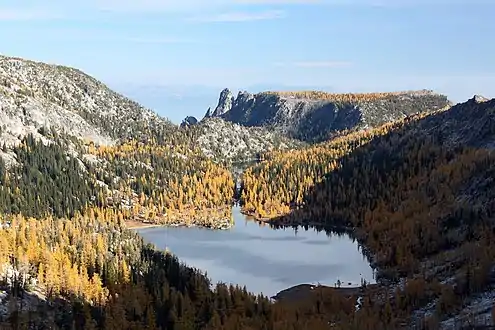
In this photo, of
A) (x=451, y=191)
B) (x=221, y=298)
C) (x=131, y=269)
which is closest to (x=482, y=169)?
(x=451, y=191)

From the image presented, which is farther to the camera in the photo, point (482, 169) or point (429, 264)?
point (482, 169)

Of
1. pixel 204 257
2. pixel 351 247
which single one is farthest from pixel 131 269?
pixel 351 247

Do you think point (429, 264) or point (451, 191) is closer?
point (429, 264)

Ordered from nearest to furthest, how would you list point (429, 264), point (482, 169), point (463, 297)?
point (463, 297), point (429, 264), point (482, 169)

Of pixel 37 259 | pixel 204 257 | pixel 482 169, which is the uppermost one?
pixel 482 169

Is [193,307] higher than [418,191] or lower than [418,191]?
lower

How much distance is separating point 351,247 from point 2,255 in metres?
108

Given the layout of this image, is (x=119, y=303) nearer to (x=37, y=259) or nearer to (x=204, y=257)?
(x=37, y=259)

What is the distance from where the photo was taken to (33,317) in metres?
91.1

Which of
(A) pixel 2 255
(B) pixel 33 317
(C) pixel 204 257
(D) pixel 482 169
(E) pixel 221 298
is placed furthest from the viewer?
(C) pixel 204 257

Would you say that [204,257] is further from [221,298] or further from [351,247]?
[221,298]

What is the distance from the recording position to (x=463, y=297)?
100250 millimetres

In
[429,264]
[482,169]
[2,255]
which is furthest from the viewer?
[482,169]

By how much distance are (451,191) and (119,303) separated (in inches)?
3966
